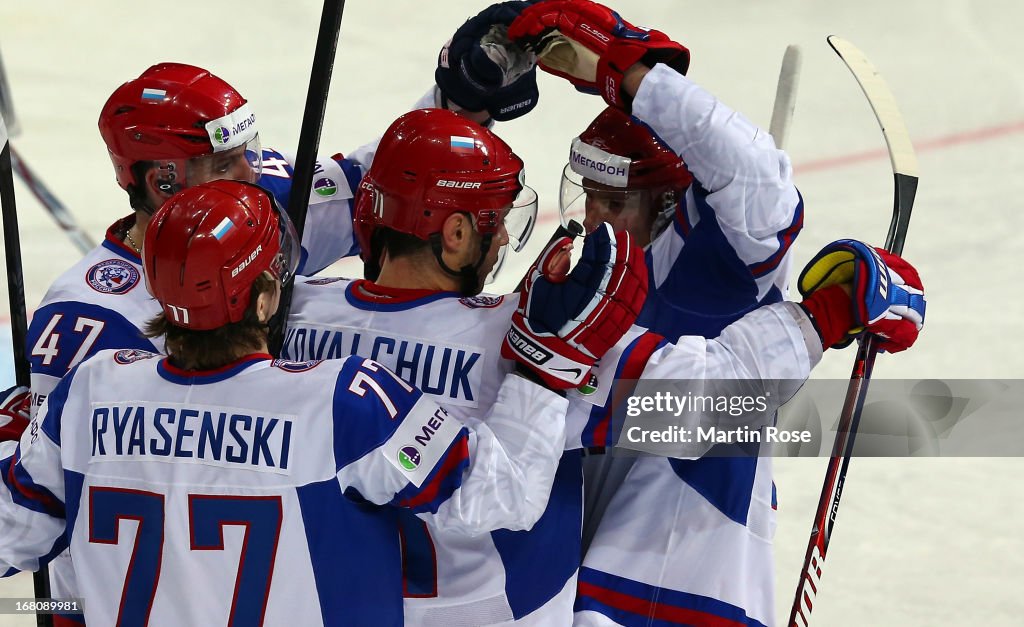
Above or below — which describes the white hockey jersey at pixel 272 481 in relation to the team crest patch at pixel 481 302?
below

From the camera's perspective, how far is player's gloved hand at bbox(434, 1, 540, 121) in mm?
2703

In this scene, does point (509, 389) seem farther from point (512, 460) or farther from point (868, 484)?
point (868, 484)

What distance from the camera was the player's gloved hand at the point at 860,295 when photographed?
194 centimetres

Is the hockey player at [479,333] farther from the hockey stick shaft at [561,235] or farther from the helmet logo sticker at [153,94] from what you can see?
the helmet logo sticker at [153,94]

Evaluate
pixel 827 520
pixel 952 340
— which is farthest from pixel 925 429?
pixel 952 340

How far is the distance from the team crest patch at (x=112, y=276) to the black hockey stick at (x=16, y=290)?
0.14m

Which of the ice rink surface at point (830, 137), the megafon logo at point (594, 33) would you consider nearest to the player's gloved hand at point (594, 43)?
the megafon logo at point (594, 33)

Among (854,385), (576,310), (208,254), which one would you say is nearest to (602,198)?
(854,385)

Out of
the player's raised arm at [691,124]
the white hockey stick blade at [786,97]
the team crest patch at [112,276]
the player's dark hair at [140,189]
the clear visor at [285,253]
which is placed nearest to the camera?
the clear visor at [285,253]

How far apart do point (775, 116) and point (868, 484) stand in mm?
1610

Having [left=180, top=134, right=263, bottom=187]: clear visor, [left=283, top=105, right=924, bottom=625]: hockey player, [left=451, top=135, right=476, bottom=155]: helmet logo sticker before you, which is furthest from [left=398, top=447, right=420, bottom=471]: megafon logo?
[left=180, top=134, right=263, bottom=187]: clear visor

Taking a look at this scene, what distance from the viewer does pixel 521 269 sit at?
17.3 feet

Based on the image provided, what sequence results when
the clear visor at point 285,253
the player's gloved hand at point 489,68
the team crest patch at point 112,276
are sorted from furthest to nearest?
the player's gloved hand at point 489,68 → the team crest patch at point 112,276 → the clear visor at point 285,253

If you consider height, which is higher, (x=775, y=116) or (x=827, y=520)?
(x=775, y=116)
